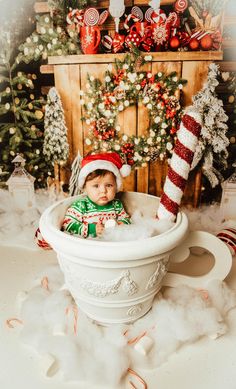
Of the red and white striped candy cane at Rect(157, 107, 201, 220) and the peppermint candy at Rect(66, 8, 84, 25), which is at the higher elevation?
the peppermint candy at Rect(66, 8, 84, 25)

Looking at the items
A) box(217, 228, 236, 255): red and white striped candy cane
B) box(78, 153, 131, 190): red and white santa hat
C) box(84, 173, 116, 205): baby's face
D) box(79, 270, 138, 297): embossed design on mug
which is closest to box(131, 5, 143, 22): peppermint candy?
box(78, 153, 131, 190): red and white santa hat

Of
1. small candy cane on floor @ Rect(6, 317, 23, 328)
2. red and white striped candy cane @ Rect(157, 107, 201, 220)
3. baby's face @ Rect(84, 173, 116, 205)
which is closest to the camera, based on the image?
red and white striped candy cane @ Rect(157, 107, 201, 220)

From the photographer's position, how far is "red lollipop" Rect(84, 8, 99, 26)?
198cm

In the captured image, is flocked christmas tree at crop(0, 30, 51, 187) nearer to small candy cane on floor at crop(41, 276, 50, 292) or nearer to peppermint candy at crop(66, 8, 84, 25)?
peppermint candy at crop(66, 8, 84, 25)

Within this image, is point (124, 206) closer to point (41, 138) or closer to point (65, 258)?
point (65, 258)

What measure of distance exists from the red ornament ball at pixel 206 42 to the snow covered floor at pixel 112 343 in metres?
1.33

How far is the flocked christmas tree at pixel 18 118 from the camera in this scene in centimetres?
217

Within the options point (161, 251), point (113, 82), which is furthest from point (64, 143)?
point (161, 251)

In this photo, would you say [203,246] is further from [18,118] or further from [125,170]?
[18,118]

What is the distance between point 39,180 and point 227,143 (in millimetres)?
1285

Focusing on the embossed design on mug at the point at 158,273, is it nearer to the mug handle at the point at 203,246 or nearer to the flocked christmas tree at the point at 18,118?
the mug handle at the point at 203,246

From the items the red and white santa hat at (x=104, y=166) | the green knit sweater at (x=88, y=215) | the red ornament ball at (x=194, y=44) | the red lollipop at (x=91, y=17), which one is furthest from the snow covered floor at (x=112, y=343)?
the red lollipop at (x=91, y=17)

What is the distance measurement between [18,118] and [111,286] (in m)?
1.46

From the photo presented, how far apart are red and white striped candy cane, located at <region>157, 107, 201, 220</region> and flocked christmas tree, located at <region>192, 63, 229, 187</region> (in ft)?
2.43
